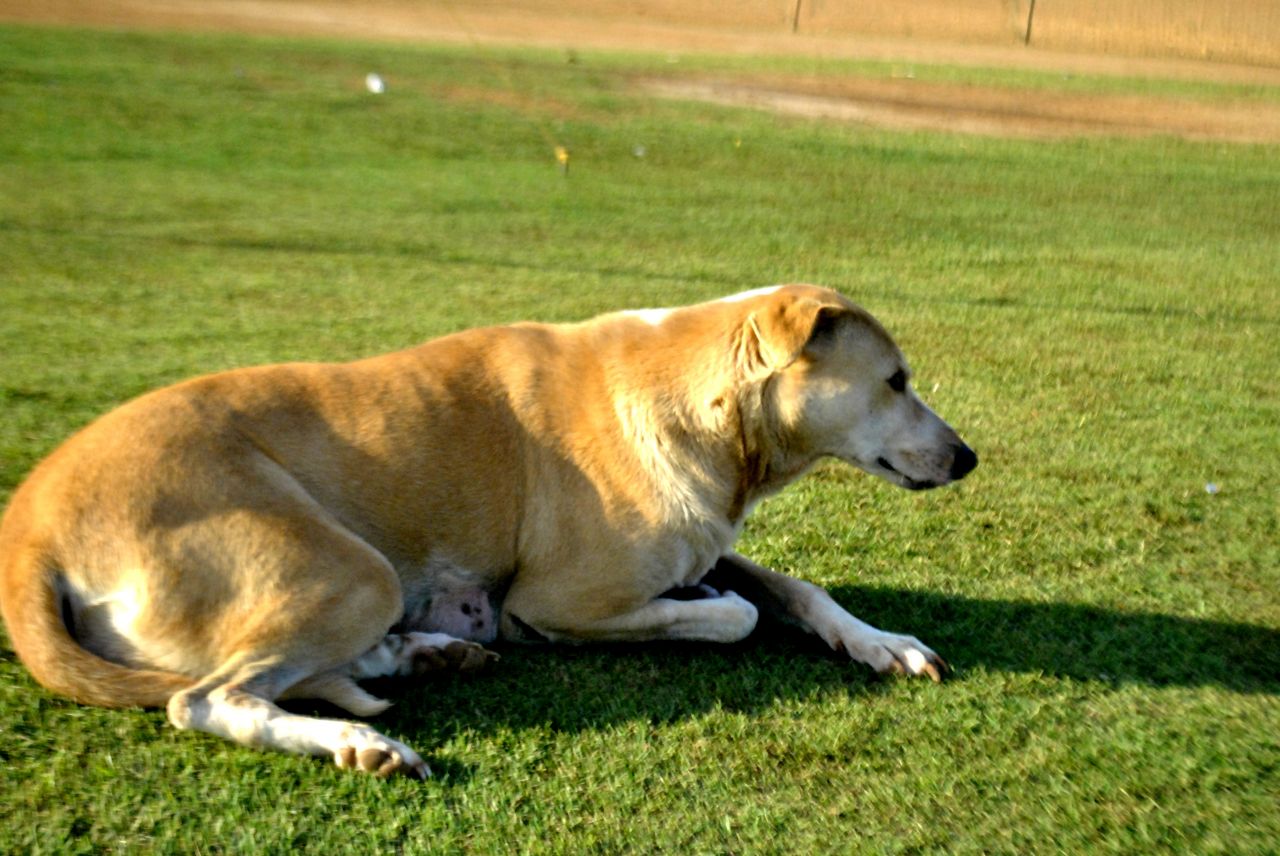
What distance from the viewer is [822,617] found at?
424cm

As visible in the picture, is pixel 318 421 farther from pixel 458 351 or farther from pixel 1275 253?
pixel 1275 253

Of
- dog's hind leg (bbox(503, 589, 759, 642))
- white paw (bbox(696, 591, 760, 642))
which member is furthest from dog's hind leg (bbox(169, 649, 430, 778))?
white paw (bbox(696, 591, 760, 642))

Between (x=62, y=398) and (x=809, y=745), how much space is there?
4190 mm

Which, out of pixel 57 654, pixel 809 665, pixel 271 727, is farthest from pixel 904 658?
pixel 57 654

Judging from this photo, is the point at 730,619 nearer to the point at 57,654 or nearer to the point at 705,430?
the point at 705,430

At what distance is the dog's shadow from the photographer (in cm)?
380

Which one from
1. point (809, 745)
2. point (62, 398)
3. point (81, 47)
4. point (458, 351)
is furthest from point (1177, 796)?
point (81, 47)

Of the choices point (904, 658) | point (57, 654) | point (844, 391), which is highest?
point (844, 391)

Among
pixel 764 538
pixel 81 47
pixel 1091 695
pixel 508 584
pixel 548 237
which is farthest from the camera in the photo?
pixel 81 47

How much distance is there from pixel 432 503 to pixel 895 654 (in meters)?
1.44

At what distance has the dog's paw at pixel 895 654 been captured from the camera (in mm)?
4047

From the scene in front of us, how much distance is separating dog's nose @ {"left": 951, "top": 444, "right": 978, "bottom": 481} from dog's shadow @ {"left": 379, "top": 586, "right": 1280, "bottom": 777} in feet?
1.51

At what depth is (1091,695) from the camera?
399 cm

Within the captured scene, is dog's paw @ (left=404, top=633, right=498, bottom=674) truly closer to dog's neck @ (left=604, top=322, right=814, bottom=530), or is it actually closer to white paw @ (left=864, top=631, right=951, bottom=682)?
dog's neck @ (left=604, top=322, right=814, bottom=530)
